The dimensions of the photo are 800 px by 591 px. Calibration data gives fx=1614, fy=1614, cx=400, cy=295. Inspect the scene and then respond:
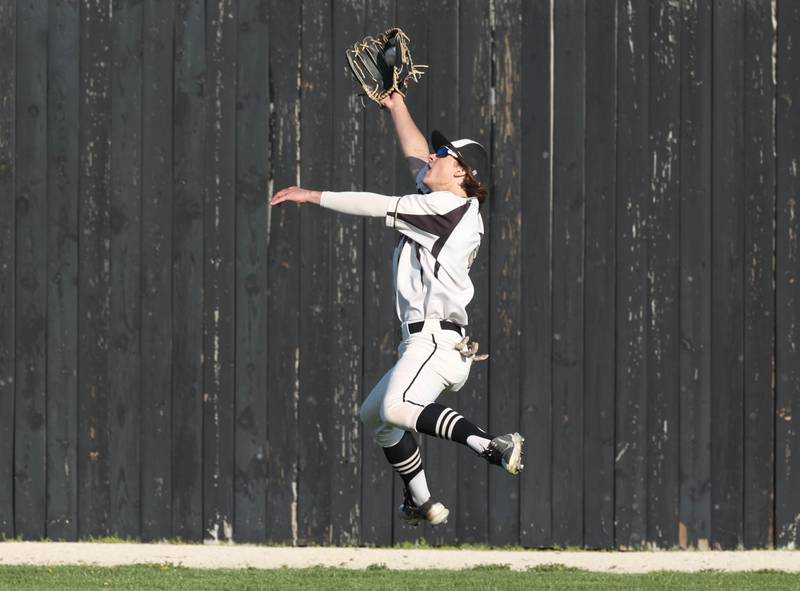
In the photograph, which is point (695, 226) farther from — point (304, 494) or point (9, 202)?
point (9, 202)

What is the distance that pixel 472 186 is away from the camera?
7414 millimetres

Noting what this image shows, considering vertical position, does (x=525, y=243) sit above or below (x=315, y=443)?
above

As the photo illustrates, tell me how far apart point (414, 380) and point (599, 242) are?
297 centimetres

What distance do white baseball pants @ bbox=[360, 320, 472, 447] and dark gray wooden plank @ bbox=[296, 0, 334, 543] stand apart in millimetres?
2417

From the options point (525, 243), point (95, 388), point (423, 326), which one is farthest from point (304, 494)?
point (423, 326)

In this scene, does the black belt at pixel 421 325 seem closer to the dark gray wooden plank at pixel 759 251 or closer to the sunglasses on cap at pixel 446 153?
the sunglasses on cap at pixel 446 153

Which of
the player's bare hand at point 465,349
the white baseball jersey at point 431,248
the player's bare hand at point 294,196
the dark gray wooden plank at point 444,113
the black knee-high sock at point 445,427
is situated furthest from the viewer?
the dark gray wooden plank at point 444,113

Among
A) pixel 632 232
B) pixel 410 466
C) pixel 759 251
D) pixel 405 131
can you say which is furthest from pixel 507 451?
pixel 759 251

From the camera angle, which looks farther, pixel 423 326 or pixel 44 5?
pixel 44 5

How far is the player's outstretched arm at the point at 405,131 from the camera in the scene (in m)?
7.72

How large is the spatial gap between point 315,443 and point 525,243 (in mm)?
1746

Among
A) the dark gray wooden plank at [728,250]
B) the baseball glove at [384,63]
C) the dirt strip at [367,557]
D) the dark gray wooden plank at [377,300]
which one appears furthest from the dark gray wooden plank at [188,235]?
the dark gray wooden plank at [728,250]

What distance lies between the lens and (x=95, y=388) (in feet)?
32.0

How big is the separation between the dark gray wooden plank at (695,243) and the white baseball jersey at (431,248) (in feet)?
9.14
